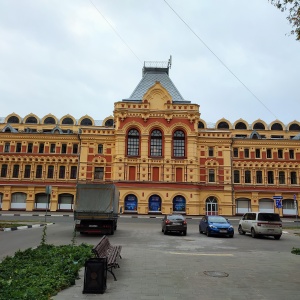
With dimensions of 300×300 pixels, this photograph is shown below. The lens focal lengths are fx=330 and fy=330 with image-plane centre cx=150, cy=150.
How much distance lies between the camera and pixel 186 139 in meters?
49.1

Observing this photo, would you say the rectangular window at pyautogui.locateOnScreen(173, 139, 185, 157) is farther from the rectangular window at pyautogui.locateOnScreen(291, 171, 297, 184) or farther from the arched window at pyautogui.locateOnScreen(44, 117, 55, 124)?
the arched window at pyautogui.locateOnScreen(44, 117, 55, 124)

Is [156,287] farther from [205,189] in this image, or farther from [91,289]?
[205,189]

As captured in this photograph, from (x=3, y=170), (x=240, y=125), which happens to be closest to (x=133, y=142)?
(x=240, y=125)

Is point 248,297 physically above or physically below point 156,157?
below

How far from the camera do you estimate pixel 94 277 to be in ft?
23.9

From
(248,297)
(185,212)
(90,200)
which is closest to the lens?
(248,297)

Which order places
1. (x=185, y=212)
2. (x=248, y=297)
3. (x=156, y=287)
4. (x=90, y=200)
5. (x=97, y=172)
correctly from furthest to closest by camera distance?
(x=97, y=172) < (x=185, y=212) < (x=90, y=200) < (x=156, y=287) < (x=248, y=297)

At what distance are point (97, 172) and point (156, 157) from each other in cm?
933

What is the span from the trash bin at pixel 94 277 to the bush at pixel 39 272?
0.68 meters

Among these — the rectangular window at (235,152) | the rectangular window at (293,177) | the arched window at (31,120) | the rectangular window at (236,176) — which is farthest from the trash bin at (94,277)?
the arched window at (31,120)

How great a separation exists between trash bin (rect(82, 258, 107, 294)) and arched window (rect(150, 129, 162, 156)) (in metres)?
41.6

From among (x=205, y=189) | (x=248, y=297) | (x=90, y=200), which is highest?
(x=205, y=189)

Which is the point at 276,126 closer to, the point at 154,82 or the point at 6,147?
the point at 154,82

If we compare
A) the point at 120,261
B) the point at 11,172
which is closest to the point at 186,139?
the point at 11,172
